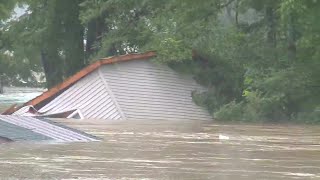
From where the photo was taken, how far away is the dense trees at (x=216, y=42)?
19281 mm

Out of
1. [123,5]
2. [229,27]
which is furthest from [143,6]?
[229,27]

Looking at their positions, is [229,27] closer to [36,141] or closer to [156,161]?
[36,141]

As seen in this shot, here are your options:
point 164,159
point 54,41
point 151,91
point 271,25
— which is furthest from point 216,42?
point 164,159

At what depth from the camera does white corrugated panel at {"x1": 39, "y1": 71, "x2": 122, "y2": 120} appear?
68.0 feet

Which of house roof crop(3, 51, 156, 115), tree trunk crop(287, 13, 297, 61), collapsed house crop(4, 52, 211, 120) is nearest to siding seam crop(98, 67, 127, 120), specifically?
collapsed house crop(4, 52, 211, 120)

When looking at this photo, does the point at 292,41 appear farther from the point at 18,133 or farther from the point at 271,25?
the point at 18,133

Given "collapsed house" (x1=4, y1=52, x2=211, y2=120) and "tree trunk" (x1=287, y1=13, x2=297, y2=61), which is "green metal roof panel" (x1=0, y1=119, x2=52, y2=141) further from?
"tree trunk" (x1=287, y1=13, x2=297, y2=61)

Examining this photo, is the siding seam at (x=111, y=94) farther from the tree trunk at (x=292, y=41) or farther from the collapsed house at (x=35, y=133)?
the collapsed house at (x=35, y=133)

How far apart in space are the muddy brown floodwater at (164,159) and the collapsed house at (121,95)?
9.20m

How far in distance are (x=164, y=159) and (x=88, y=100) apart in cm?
1297

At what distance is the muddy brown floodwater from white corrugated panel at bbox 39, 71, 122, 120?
9.12 metres

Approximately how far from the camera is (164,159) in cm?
830

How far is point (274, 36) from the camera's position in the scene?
2264cm

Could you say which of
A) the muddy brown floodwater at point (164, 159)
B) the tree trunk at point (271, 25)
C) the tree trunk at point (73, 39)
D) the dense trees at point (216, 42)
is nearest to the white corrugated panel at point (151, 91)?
the dense trees at point (216, 42)
